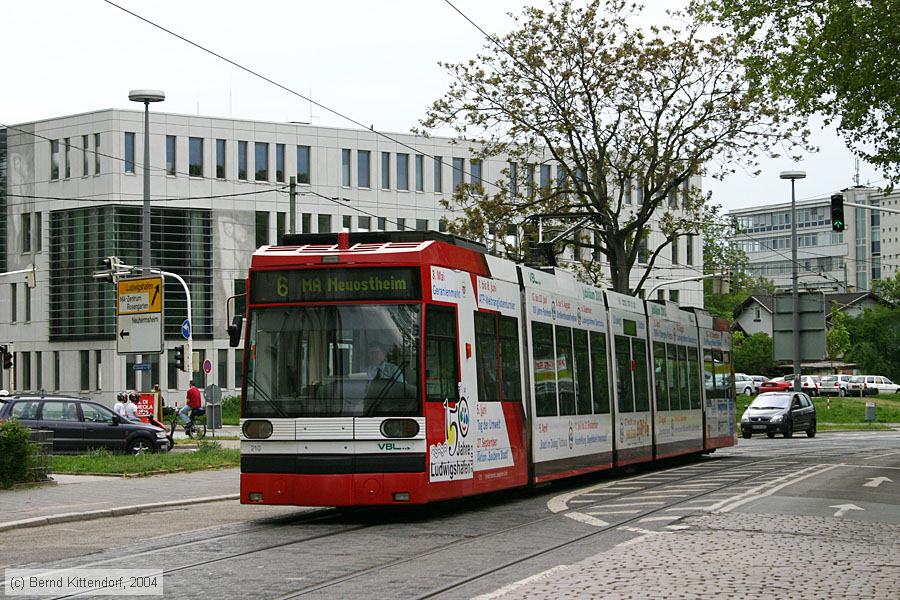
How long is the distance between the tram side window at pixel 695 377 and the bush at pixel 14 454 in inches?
524

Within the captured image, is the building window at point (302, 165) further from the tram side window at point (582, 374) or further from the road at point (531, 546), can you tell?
the road at point (531, 546)

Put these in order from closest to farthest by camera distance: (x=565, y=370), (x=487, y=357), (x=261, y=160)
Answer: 1. (x=487, y=357)
2. (x=565, y=370)
3. (x=261, y=160)

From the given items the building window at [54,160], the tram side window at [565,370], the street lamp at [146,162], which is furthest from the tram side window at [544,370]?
the building window at [54,160]

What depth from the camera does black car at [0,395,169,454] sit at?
29.8m

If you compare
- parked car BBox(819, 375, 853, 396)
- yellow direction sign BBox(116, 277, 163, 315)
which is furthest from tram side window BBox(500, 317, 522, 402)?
parked car BBox(819, 375, 853, 396)

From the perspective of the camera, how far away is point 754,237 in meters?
176

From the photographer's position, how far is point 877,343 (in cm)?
10806

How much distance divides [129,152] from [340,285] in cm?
5763

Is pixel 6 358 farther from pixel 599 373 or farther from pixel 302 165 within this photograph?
pixel 302 165

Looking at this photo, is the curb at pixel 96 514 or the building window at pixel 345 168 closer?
the curb at pixel 96 514

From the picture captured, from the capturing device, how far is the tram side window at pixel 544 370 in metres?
18.8

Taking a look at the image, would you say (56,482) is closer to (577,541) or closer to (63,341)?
(577,541)

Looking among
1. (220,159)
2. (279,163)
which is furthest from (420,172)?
(220,159)

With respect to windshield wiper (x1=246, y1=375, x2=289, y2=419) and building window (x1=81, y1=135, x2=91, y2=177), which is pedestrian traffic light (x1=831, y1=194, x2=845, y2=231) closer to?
windshield wiper (x1=246, y1=375, x2=289, y2=419)
